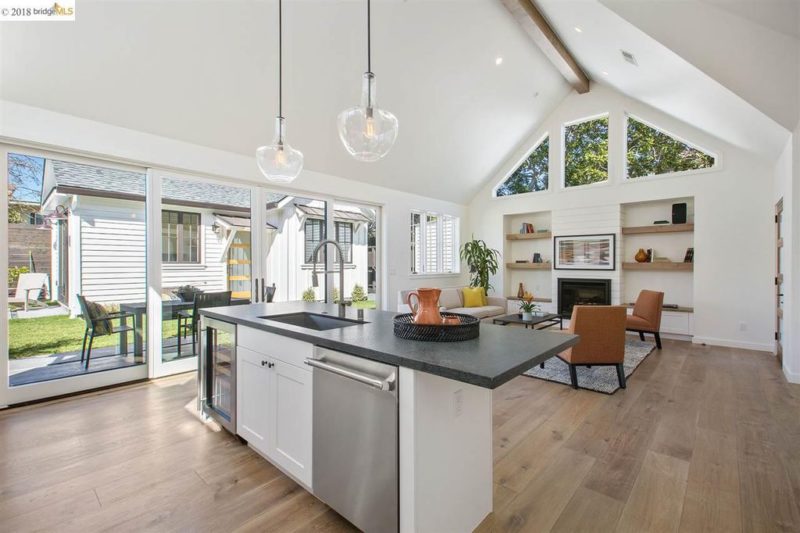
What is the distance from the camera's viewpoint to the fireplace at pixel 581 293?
642 cm

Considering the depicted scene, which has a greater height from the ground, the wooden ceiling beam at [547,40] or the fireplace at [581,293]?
the wooden ceiling beam at [547,40]

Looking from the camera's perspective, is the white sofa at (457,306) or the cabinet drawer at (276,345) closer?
the cabinet drawer at (276,345)

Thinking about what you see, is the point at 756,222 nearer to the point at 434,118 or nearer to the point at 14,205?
the point at 434,118

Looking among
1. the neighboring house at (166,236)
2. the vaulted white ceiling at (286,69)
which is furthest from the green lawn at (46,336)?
the vaulted white ceiling at (286,69)

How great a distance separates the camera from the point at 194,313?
13.5 feet

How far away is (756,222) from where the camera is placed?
511 centimetres

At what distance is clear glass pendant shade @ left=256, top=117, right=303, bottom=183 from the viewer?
2676 mm

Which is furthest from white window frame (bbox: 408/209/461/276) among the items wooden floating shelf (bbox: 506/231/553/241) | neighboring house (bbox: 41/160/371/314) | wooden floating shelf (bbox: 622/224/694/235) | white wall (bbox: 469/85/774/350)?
wooden floating shelf (bbox: 622/224/694/235)

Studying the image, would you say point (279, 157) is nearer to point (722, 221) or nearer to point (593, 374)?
point (593, 374)

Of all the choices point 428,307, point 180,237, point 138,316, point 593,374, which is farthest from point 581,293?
point 138,316

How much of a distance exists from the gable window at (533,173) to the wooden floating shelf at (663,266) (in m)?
2.13

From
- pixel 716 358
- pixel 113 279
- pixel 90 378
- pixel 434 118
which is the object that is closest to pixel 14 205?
pixel 113 279

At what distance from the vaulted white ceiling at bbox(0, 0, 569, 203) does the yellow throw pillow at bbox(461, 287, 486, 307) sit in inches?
93.2

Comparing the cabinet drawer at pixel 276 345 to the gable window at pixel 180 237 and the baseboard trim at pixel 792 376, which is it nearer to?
the gable window at pixel 180 237
